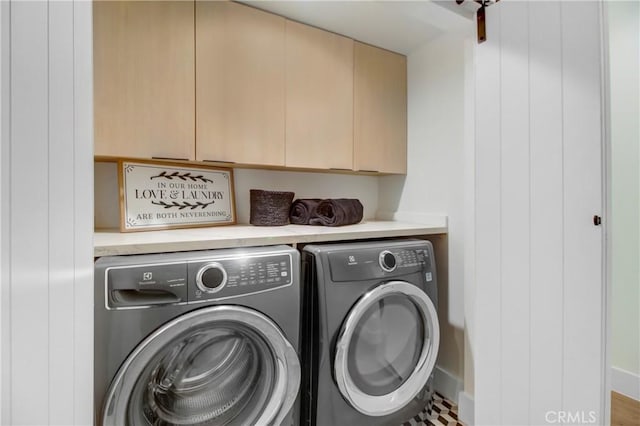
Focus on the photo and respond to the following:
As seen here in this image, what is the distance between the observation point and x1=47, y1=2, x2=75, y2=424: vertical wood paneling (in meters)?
0.69

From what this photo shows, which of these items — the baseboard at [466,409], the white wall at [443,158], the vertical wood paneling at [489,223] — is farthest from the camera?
the white wall at [443,158]

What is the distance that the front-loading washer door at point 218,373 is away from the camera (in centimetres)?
92

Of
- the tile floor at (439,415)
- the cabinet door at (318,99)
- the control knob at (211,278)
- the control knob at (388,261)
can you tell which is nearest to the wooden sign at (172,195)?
the cabinet door at (318,99)

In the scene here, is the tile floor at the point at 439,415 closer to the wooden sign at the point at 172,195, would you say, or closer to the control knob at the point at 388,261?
the control knob at the point at 388,261

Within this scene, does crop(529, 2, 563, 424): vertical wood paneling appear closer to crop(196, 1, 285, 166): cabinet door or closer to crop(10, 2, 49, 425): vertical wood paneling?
crop(196, 1, 285, 166): cabinet door

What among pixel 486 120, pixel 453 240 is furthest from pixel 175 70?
pixel 453 240

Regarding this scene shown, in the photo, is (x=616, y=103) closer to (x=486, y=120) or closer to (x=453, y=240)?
(x=486, y=120)

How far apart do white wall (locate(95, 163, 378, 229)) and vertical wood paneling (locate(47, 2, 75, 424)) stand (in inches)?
32.6

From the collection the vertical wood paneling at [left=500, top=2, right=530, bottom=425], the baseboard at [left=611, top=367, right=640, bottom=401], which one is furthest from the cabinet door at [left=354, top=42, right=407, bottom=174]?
the baseboard at [left=611, top=367, right=640, bottom=401]

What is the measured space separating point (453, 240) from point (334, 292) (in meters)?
0.83

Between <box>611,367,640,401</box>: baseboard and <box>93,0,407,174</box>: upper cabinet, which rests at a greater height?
<box>93,0,407,174</box>: upper cabinet

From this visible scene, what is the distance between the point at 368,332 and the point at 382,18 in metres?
1.62

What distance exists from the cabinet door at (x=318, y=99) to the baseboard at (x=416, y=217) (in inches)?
20.3

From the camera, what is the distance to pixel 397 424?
1324 mm
